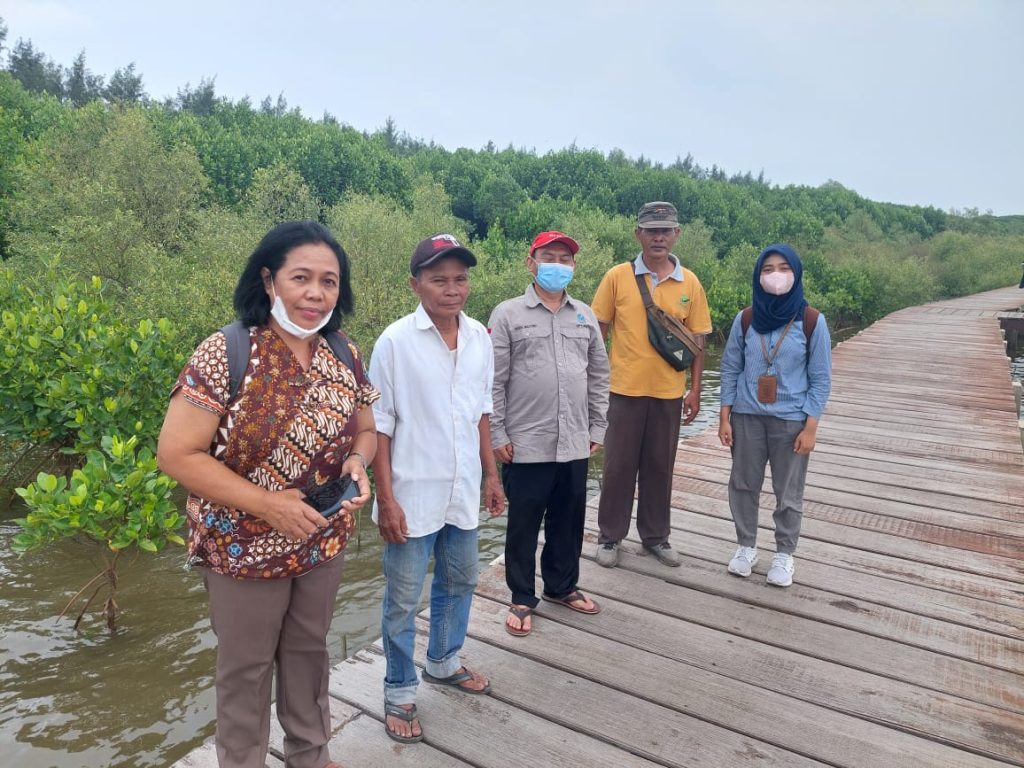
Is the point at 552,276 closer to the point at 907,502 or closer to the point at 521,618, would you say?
the point at 521,618

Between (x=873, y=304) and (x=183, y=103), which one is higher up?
(x=183, y=103)

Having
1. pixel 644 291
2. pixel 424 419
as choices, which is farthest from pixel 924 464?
pixel 424 419

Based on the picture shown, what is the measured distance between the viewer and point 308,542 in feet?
6.61

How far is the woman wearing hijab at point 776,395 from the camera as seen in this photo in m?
3.54

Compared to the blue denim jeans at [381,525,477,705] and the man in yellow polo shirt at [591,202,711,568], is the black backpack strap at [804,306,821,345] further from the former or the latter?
the blue denim jeans at [381,525,477,705]

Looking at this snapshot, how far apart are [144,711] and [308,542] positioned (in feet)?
11.5

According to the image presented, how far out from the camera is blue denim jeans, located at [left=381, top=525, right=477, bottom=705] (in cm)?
252

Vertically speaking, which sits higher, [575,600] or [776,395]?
[776,395]

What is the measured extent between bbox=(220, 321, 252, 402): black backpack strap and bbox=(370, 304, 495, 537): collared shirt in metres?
0.62

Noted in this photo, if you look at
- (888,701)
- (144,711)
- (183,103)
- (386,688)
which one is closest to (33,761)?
(144,711)

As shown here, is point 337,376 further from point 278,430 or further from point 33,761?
point 33,761

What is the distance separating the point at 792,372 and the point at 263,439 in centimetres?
272

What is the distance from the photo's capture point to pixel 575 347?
10.7 feet

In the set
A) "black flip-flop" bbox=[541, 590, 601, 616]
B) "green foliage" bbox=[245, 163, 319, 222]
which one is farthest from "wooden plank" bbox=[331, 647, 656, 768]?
"green foliage" bbox=[245, 163, 319, 222]
